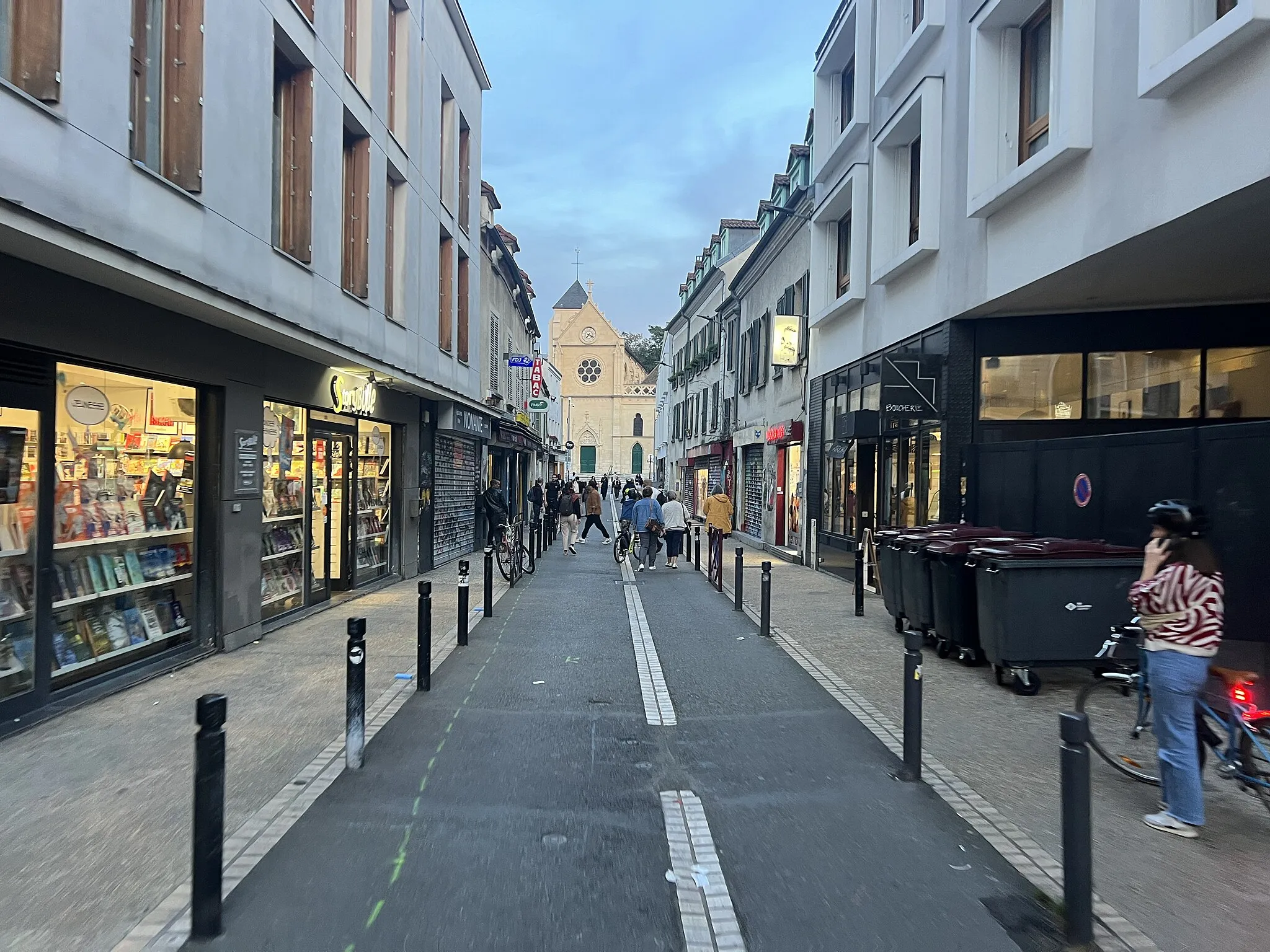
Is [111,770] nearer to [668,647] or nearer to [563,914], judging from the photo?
[563,914]

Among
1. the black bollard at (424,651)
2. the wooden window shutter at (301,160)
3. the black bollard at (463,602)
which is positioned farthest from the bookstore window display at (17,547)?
the wooden window shutter at (301,160)

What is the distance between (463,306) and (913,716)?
58.8 feet

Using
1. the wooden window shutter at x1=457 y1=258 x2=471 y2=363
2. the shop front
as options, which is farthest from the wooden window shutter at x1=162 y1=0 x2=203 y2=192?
the wooden window shutter at x1=457 y1=258 x2=471 y2=363

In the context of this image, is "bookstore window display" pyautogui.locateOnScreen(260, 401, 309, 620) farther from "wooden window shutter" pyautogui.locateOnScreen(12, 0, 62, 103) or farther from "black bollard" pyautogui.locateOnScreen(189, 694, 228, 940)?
"black bollard" pyautogui.locateOnScreen(189, 694, 228, 940)

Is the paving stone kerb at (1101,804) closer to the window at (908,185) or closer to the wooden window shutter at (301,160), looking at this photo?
the window at (908,185)

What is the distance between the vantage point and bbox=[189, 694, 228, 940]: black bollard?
358 cm

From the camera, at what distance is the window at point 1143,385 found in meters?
12.1

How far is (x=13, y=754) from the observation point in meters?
5.81

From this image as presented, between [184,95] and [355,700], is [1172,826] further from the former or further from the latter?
[184,95]

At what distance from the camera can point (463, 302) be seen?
2164 centimetres

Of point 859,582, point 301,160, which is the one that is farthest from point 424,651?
point 859,582

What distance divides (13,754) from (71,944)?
116 inches

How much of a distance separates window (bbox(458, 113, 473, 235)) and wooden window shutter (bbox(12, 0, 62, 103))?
14871mm

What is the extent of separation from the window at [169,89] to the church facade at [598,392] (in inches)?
Answer: 3072
